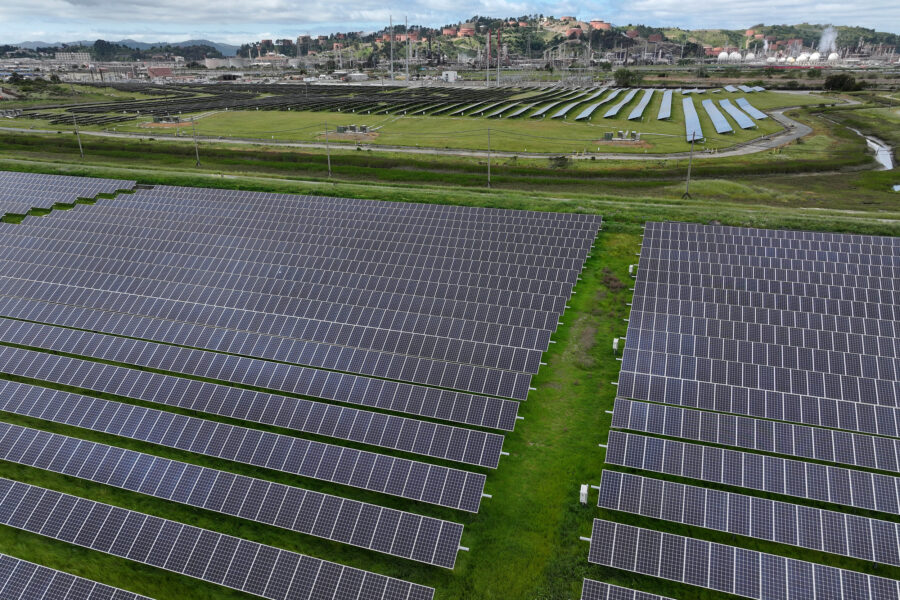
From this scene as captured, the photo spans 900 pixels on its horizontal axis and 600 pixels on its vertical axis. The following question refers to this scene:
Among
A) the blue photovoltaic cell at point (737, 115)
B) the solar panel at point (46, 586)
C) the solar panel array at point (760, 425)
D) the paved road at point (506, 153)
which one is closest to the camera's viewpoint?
the solar panel at point (46, 586)

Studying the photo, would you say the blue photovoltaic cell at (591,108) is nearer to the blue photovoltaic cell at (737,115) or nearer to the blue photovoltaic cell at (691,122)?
the blue photovoltaic cell at (691,122)

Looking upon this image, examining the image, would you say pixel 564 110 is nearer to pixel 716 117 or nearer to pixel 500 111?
pixel 500 111

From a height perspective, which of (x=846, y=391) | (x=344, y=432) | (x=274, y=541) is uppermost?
(x=846, y=391)

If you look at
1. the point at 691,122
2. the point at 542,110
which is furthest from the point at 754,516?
the point at 542,110

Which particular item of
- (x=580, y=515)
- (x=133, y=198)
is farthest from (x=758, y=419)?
(x=133, y=198)

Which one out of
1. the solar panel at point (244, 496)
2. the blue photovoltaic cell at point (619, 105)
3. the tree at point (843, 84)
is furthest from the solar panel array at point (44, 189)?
the tree at point (843, 84)

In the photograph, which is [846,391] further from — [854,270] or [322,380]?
[322,380]
